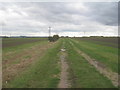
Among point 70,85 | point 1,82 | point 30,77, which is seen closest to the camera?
point 70,85

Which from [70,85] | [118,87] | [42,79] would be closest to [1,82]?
[42,79]

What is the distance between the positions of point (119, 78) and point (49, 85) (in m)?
4.91

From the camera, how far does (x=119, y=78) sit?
39.5ft

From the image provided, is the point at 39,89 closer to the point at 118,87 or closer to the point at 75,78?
the point at 75,78

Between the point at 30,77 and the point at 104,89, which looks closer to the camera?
the point at 104,89

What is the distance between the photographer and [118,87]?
9875 mm

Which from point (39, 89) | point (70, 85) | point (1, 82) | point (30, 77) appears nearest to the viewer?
point (39, 89)

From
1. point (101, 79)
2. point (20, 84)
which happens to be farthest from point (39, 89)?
point (101, 79)

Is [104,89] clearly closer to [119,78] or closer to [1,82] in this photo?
[119,78]

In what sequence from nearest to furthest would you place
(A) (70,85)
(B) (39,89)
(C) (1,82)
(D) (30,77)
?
(B) (39,89), (A) (70,85), (C) (1,82), (D) (30,77)

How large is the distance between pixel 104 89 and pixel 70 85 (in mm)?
1760

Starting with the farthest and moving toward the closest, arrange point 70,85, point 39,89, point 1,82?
point 1,82
point 70,85
point 39,89

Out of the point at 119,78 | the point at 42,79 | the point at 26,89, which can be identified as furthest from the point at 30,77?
the point at 119,78

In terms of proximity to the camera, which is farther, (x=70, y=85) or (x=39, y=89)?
(x=70, y=85)
